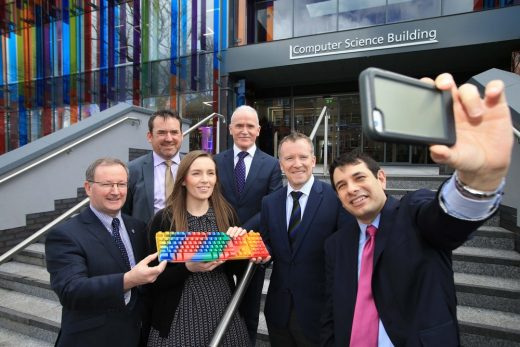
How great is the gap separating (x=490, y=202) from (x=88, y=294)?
1467 mm

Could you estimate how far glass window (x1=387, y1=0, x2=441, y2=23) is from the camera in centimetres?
877

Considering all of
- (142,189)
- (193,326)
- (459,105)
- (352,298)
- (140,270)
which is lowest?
(193,326)

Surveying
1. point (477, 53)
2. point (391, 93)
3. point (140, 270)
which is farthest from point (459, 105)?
point (477, 53)

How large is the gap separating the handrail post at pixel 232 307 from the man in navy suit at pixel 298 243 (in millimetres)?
201

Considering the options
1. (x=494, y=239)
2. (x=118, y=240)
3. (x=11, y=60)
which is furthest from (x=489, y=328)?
(x=11, y=60)

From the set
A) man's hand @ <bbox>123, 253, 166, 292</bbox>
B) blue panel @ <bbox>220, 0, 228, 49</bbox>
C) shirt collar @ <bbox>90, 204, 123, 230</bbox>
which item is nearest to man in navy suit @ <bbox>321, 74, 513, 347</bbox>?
man's hand @ <bbox>123, 253, 166, 292</bbox>

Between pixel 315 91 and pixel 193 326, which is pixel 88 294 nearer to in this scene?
pixel 193 326

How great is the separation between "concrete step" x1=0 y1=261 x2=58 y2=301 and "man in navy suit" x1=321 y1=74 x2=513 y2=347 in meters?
3.06

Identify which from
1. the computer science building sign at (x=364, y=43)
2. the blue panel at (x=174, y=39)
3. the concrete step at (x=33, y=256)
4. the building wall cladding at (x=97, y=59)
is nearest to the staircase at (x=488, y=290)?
the concrete step at (x=33, y=256)

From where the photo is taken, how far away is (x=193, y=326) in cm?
161

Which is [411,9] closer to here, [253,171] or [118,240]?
[253,171]

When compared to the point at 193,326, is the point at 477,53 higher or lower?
higher

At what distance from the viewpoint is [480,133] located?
821 mm

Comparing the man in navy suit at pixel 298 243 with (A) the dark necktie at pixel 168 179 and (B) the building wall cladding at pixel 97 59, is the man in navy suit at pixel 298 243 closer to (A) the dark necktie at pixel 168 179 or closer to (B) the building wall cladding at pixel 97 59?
(A) the dark necktie at pixel 168 179
